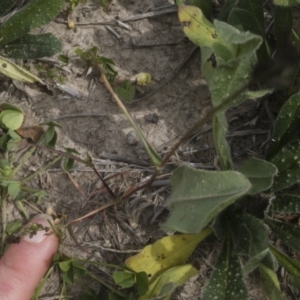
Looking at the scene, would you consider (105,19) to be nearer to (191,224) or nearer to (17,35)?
(17,35)

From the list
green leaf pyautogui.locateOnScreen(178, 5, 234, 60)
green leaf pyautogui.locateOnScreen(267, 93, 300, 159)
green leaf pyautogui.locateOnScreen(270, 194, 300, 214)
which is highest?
green leaf pyautogui.locateOnScreen(178, 5, 234, 60)

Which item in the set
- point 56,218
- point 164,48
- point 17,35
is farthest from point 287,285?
point 17,35

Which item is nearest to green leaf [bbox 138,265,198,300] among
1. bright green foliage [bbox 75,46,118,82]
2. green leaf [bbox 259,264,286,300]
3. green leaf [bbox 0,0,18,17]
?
green leaf [bbox 259,264,286,300]

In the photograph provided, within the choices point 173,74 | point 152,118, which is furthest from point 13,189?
point 173,74

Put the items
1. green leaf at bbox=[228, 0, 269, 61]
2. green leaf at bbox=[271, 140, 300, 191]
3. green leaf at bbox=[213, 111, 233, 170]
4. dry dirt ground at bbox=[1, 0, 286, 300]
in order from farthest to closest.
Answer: dry dirt ground at bbox=[1, 0, 286, 300] → green leaf at bbox=[228, 0, 269, 61] → green leaf at bbox=[271, 140, 300, 191] → green leaf at bbox=[213, 111, 233, 170]

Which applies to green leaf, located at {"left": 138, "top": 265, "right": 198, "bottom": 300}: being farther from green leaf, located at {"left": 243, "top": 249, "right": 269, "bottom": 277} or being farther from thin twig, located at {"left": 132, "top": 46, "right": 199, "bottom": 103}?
thin twig, located at {"left": 132, "top": 46, "right": 199, "bottom": 103}

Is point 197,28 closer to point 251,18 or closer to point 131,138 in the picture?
point 251,18

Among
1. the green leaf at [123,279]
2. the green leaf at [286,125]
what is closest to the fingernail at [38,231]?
the green leaf at [123,279]
